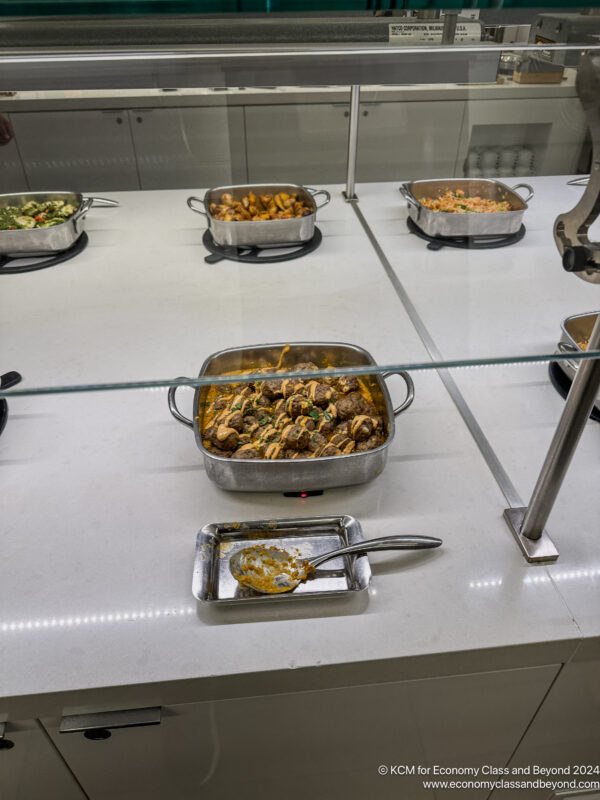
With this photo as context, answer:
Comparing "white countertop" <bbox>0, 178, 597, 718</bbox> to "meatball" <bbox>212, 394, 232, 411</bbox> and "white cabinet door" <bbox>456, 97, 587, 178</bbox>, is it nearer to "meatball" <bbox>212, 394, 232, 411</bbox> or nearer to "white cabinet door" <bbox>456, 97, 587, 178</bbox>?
"meatball" <bbox>212, 394, 232, 411</bbox>

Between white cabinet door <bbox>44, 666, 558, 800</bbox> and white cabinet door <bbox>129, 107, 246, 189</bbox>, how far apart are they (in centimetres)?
84

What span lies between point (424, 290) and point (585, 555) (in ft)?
1.35

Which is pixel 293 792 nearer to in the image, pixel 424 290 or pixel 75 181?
pixel 424 290

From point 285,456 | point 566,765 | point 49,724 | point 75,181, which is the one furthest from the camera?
point 75,181

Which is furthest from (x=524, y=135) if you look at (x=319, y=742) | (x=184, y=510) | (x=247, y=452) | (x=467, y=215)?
(x=319, y=742)

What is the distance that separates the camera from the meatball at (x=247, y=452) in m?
0.73

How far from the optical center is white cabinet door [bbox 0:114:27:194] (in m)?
0.93

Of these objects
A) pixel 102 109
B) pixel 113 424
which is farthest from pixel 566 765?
pixel 102 109

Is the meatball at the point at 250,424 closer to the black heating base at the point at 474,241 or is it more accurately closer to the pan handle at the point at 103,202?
the black heating base at the point at 474,241

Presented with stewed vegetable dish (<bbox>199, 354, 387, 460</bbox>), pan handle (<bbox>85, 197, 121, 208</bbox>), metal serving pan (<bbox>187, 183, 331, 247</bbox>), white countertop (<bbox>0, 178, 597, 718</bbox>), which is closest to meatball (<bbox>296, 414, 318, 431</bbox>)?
stewed vegetable dish (<bbox>199, 354, 387, 460</bbox>)

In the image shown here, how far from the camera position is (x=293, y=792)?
2.63 feet

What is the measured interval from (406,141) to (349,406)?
0.68m

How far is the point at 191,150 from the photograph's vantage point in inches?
39.2

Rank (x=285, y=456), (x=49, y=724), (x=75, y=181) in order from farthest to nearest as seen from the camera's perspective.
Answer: (x=75, y=181), (x=285, y=456), (x=49, y=724)
